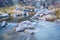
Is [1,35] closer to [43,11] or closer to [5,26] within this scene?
[5,26]

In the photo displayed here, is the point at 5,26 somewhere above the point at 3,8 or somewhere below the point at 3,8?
below

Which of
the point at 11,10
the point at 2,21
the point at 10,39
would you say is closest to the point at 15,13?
the point at 11,10

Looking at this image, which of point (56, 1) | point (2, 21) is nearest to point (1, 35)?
point (2, 21)

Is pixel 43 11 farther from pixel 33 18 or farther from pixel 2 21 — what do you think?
pixel 2 21

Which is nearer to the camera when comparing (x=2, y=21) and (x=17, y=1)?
(x=2, y=21)

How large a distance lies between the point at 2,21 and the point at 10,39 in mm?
823

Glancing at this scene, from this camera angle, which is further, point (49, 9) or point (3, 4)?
point (3, 4)

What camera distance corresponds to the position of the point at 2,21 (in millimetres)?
3830

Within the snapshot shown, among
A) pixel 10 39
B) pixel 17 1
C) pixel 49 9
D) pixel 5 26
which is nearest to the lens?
pixel 10 39

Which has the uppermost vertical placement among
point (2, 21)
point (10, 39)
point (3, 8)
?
point (3, 8)

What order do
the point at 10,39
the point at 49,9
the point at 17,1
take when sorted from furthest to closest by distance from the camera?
1. the point at 17,1
2. the point at 49,9
3. the point at 10,39

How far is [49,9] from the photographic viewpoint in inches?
156

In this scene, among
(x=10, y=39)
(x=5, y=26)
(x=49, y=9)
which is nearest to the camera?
(x=10, y=39)

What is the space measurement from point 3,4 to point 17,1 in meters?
0.39
